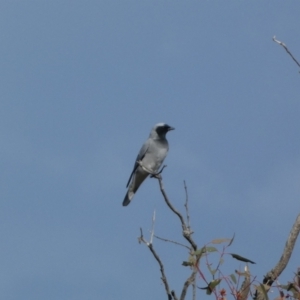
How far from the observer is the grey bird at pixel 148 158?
10.2 meters

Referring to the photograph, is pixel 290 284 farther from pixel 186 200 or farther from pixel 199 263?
pixel 186 200

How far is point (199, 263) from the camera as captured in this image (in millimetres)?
3010

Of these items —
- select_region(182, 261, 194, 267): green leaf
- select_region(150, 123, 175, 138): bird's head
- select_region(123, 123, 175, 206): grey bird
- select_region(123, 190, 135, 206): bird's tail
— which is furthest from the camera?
select_region(150, 123, 175, 138): bird's head

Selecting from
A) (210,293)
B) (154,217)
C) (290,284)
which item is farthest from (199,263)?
(154,217)

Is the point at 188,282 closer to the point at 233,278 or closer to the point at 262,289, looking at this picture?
the point at 233,278

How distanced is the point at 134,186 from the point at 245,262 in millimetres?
7428

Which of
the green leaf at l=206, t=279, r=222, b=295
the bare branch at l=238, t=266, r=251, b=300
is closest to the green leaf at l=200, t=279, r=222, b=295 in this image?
the green leaf at l=206, t=279, r=222, b=295

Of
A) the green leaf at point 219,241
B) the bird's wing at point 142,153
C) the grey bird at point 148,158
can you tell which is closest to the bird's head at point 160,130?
the grey bird at point 148,158

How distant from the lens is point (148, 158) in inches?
402

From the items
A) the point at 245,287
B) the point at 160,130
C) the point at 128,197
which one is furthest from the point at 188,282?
the point at 160,130

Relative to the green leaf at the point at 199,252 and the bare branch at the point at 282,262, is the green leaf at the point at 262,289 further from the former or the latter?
the green leaf at the point at 199,252

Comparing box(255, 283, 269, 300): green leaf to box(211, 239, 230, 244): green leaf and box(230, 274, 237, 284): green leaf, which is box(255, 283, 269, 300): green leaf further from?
box(211, 239, 230, 244): green leaf

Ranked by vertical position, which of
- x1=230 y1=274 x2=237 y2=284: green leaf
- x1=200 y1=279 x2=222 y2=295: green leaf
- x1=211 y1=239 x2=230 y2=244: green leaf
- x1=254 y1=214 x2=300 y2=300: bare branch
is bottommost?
x1=200 y1=279 x2=222 y2=295: green leaf

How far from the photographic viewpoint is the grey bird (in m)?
10.2
